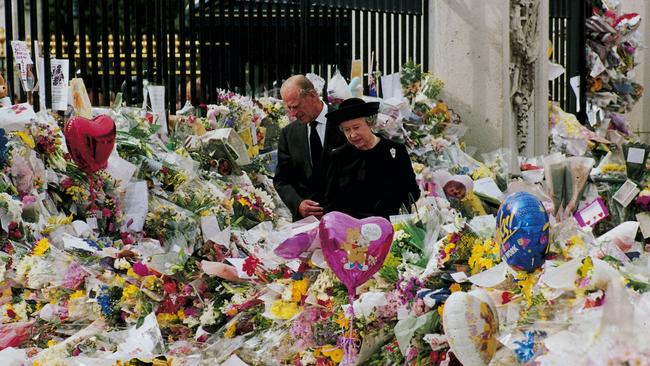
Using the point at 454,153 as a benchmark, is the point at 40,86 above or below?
above

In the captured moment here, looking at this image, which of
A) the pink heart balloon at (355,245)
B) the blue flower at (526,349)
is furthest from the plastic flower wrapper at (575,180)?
the blue flower at (526,349)

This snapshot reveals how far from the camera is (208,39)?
11.0 meters

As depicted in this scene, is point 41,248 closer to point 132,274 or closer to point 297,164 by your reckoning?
point 132,274

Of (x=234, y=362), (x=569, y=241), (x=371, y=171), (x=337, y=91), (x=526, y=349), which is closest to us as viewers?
(x=526, y=349)

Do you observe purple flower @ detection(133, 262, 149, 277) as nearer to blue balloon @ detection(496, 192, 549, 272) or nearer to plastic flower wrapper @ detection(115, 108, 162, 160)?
blue balloon @ detection(496, 192, 549, 272)

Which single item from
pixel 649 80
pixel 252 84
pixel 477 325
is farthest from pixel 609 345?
pixel 649 80

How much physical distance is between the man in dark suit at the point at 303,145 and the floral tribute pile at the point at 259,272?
1.48 feet

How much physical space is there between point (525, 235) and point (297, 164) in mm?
3235

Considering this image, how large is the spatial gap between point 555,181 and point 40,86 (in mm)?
3794

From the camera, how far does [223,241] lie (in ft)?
20.4

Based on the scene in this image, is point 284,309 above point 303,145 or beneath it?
beneath

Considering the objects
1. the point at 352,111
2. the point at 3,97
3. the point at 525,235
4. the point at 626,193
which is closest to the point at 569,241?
the point at 525,235

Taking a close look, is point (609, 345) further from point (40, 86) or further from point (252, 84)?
point (252, 84)

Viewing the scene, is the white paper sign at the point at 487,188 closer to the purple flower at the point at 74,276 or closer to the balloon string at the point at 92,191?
the balloon string at the point at 92,191
